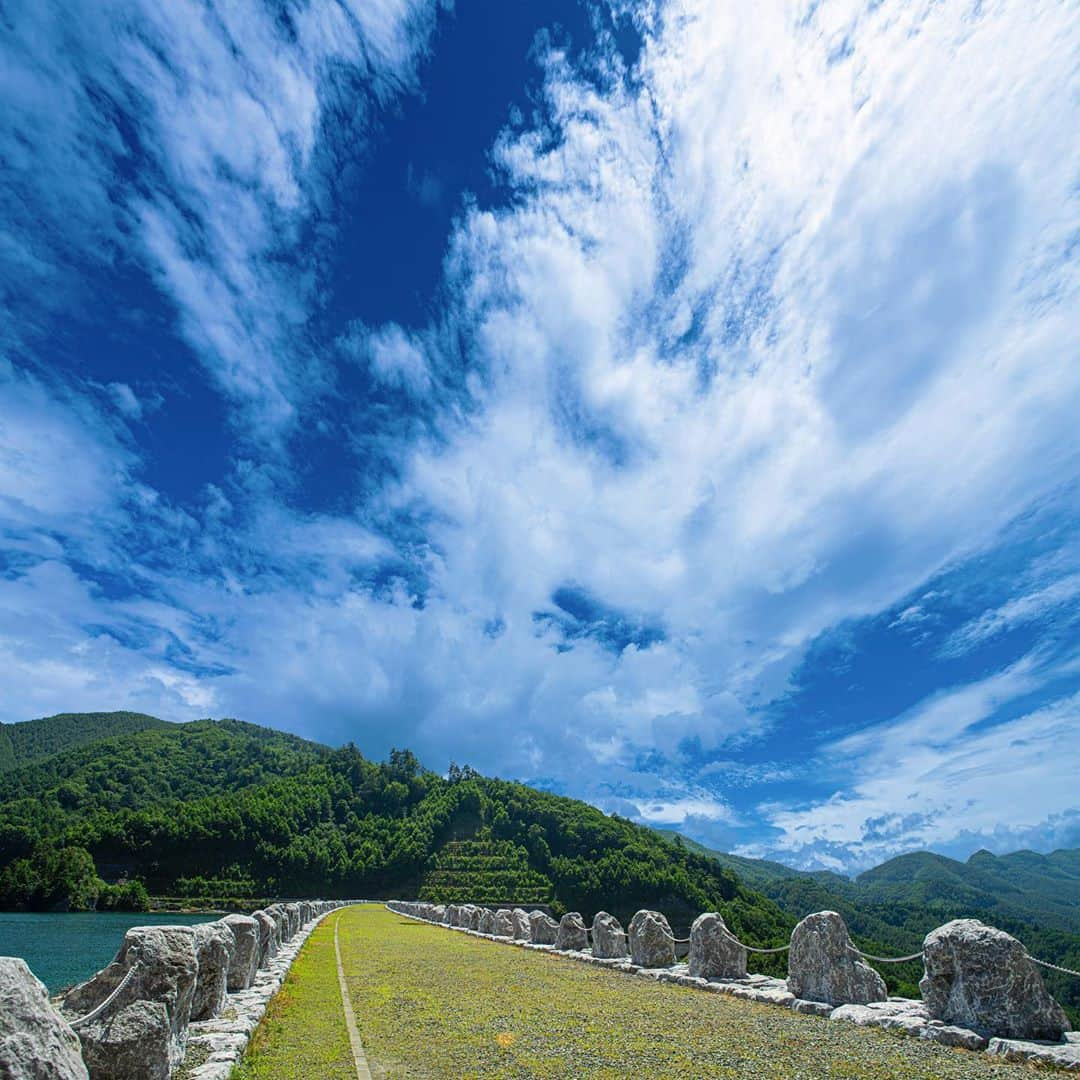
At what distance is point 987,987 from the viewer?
9.84m

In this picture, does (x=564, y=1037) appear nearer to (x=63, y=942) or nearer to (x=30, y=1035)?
(x=30, y=1035)

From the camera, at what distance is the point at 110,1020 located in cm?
708

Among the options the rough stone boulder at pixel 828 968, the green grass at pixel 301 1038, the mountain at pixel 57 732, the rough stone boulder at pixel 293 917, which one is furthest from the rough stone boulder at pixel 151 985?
the mountain at pixel 57 732

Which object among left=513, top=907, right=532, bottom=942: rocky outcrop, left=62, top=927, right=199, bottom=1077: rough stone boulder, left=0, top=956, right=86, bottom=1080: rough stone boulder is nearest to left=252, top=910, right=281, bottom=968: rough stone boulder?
left=62, top=927, right=199, bottom=1077: rough stone boulder

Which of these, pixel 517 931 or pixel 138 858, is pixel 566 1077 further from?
pixel 138 858

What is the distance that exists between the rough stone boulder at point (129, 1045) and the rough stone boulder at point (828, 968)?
10837 mm

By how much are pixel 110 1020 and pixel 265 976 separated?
31.1ft

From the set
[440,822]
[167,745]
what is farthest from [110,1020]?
[167,745]

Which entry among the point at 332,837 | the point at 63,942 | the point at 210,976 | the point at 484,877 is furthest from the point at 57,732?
the point at 210,976

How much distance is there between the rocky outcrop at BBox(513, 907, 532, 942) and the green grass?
1303cm

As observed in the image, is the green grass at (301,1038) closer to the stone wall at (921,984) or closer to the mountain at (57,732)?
the stone wall at (921,984)

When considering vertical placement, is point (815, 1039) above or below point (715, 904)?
below

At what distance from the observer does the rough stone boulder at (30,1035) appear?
492 cm

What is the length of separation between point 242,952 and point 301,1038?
11.8 ft
